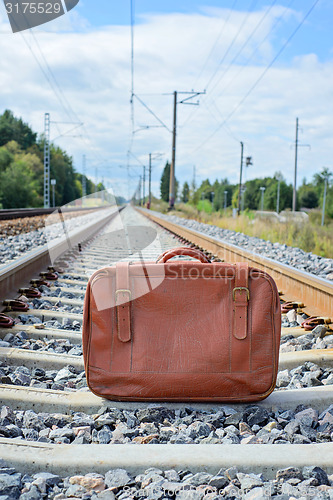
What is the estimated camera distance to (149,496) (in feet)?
4.99

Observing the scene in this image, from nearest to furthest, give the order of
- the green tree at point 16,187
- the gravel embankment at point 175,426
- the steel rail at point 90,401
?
1. the gravel embankment at point 175,426
2. the steel rail at point 90,401
3. the green tree at point 16,187

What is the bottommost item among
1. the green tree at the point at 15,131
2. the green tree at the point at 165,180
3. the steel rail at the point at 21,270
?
the steel rail at the point at 21,270

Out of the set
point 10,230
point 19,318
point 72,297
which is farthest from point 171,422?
point 10,230

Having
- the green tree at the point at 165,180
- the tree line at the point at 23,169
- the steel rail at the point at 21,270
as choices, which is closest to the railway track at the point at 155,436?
the steel rail at the point at 21,270

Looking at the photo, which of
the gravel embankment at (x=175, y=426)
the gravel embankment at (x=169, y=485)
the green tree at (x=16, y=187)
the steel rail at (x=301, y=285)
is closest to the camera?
the gravel embankment at (x=169, y=485)

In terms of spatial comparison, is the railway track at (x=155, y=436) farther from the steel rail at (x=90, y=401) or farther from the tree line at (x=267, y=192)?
the tree line at (x=267, y=192)

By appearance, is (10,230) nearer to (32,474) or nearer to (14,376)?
(14,376)

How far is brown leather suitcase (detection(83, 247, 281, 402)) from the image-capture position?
2.18m

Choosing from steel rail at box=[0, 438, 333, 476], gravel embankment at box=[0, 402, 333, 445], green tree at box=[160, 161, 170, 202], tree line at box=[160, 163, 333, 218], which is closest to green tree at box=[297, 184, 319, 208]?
tree line at box=[160, 163, 333, 218]

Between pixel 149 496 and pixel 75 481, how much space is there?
0.78ft

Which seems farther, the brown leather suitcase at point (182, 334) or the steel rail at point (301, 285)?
the steel rail at point (301, 285)

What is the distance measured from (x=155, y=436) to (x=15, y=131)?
71.1 metres

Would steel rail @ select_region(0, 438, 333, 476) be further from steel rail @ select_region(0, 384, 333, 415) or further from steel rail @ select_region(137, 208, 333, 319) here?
steel rail @ select_region(137, 208, 333, 319)

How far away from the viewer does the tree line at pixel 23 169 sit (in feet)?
160
